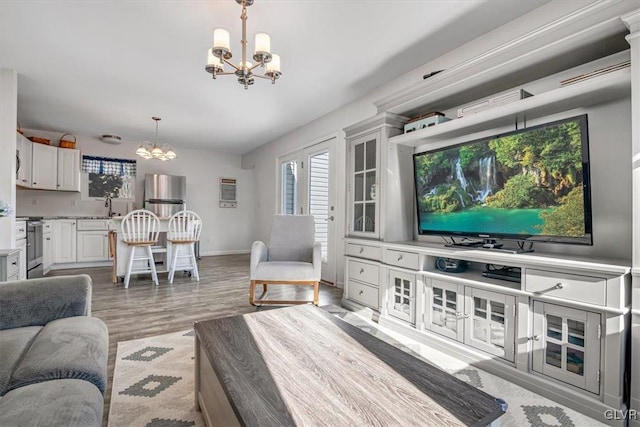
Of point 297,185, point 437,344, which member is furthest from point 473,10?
point 297,185

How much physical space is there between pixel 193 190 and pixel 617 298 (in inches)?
274

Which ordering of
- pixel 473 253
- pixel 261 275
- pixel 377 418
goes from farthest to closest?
pixel 261 275, pixel 473 253, pixel 377 418

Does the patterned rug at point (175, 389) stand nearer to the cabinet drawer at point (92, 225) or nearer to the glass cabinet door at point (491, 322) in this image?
the glass cabinet door at point (491, 322)

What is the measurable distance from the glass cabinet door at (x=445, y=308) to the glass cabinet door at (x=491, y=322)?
49mm

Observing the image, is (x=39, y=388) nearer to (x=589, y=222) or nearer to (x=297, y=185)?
(x=589, y=222)

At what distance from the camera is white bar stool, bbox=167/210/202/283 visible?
415 cm

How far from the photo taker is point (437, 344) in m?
2.24

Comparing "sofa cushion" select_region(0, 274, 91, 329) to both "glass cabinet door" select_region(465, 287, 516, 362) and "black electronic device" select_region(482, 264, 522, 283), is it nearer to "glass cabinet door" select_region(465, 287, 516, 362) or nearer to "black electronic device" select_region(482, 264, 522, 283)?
"glass cabinet door" select_region(465, 287, 516, 362)

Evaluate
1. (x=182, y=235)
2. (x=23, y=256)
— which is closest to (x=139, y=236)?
(x=182, y=235)

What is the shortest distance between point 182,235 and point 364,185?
2.66 meters

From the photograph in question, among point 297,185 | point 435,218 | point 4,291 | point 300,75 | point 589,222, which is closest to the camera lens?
point 4,291

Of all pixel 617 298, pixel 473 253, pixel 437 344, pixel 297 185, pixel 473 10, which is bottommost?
pixel 437 344

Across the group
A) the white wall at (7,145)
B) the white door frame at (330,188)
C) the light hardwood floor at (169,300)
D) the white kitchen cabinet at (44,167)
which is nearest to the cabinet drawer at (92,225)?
the white kitchen cabinet at (44,167)

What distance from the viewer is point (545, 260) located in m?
1.69
